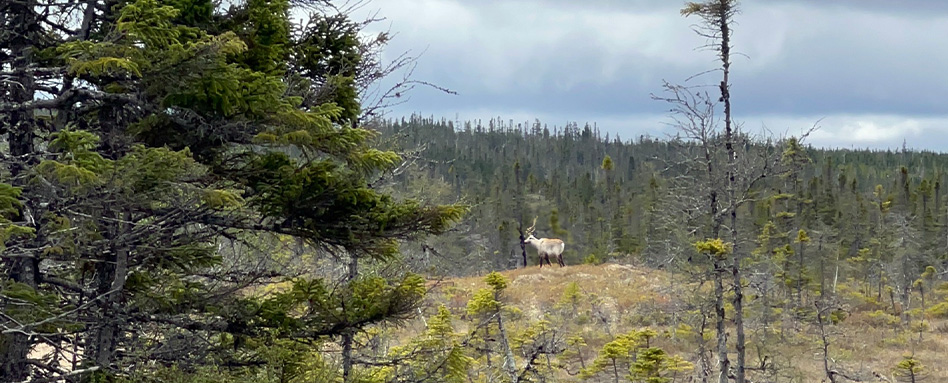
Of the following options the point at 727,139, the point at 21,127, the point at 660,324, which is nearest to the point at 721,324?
the point at 727,139

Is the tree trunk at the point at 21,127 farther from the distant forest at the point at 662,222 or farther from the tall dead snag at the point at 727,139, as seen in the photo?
the distant forest at the point at 662,222

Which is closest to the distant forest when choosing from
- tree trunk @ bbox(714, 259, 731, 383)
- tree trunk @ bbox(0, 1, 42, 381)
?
tree trunk @ bbox(714, 259, 731, 383)

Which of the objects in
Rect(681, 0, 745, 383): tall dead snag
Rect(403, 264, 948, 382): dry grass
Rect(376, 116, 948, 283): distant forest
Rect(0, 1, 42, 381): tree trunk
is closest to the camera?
Rect(0, 1, 42, 381): tree trunk

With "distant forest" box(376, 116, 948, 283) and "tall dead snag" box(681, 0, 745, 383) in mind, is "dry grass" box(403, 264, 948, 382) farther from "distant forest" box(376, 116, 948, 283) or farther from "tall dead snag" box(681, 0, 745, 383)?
"tall dead snag" box(681, 0, 745, 383)

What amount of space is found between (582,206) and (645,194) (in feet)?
30.3

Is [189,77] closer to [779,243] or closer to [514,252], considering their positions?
[779,243]

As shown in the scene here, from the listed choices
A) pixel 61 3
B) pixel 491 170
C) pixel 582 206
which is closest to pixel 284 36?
pixel 61 3

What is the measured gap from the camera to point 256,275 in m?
4.77

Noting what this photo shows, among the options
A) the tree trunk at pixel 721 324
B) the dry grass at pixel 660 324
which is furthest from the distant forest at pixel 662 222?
the tree trunk at pixel 721 324

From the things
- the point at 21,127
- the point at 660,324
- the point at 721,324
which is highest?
the point at 21,127

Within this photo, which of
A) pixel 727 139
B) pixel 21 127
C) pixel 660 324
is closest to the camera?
pixel 21 127

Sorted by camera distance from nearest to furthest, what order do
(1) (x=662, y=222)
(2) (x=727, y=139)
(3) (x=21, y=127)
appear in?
(3) (x=21, y=127) → (2) (x=727, y=139) → (1) (x=662, y=222)

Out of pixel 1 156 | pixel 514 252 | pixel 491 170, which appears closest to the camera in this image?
pixel 1 156

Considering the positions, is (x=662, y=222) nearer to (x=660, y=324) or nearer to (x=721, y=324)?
(x=660, y=324)
